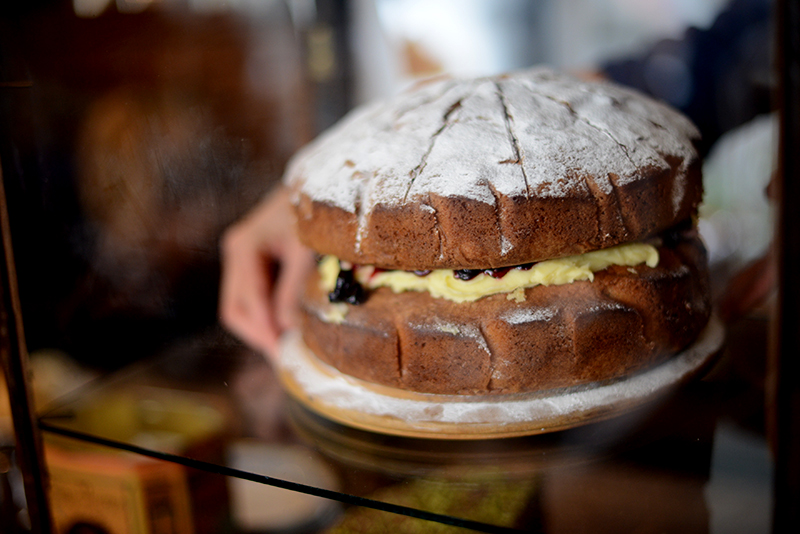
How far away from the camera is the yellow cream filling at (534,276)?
3.23 feet

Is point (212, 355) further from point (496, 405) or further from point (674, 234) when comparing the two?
point (674, 234)

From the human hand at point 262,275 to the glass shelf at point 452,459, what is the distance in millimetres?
197

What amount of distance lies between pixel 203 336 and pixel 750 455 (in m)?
1.25

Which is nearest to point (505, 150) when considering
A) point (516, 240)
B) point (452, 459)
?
point (516, 240)

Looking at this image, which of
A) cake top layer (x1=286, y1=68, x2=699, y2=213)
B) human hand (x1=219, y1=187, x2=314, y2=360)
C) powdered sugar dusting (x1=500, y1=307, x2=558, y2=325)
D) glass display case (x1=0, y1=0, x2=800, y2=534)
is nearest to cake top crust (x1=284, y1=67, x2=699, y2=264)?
cake top layer (x1=286, y1=68, x2=699, y2=213)

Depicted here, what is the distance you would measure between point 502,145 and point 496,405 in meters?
0.46

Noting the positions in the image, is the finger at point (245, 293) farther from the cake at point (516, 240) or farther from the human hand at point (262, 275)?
the cake at point (516, 240)

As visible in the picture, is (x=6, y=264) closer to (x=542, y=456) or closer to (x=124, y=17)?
(x=124, y=17)

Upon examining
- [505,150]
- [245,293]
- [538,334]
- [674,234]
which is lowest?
[245,293]

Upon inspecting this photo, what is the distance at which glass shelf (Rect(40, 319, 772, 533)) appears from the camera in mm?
790

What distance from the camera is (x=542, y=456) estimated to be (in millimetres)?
912

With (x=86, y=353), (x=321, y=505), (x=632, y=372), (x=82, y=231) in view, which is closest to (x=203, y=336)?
(x=86, y=353)

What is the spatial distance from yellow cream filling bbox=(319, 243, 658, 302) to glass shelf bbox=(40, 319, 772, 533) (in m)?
0.26

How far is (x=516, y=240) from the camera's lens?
906mm
